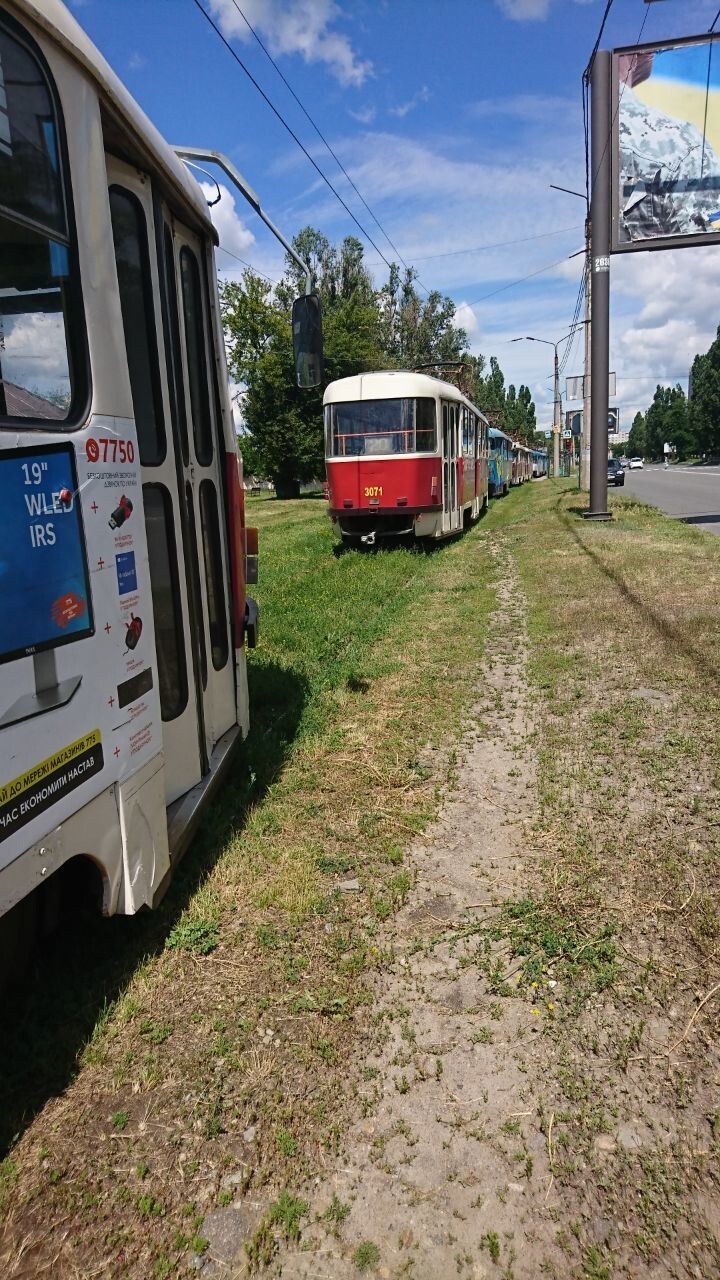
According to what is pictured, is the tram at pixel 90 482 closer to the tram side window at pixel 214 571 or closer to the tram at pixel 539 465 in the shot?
the tram side window at pixel 214 571

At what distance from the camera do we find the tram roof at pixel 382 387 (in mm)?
13359

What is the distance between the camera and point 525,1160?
7.47 ft

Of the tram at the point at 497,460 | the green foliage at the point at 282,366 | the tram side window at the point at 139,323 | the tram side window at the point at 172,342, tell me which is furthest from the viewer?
the green foliage at the point at 282,366

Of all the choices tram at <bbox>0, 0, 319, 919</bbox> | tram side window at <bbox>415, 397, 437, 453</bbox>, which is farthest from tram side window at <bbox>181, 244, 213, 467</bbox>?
tram side window at <bbox>415, 397, 437, 453</bbox>

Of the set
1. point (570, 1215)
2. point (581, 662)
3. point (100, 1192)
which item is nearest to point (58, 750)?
point (100, 1192)

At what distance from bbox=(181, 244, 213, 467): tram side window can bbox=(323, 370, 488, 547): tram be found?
9.40m

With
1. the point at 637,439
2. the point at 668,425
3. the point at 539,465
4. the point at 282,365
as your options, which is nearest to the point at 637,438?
the point at 637,439

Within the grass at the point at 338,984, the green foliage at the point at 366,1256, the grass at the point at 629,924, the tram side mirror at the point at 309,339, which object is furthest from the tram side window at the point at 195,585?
the green foliage at the point at 366,1256

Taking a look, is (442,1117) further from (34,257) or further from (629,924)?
(34,257)

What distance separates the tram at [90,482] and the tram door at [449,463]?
1109 centimetres

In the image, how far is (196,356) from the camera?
4.08 meters

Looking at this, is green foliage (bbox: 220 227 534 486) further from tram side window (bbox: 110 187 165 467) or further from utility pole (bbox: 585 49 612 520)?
tram side window (bbox: 110 187 165 467)

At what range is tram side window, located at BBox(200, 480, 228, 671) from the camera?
4.12 m

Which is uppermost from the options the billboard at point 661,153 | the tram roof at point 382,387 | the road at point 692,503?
the billboard at point 661,153
